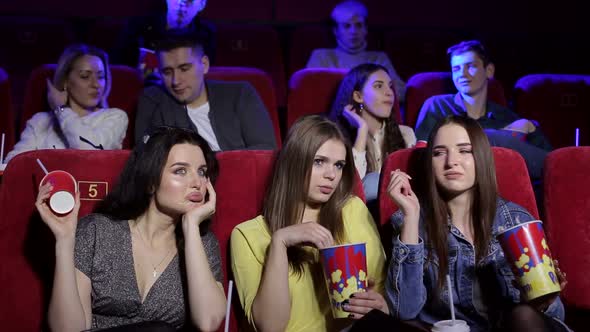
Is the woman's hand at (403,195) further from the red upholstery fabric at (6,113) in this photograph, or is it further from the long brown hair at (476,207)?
the red upholstery fabric at (6,113)

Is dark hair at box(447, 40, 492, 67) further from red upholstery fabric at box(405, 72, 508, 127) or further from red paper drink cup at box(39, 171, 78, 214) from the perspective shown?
red paper drink cup at box(39, 171, 78, 214)

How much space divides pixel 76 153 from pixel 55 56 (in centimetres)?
133

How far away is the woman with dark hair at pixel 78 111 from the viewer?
1.98 metres

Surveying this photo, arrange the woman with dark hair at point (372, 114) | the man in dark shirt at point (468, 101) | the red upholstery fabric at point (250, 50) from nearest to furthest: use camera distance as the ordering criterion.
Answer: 1. the woman with dark hair at point (372, 114)
2. the man in dark shirt at point (468, 101)
3. the red upholstery fabric at point (250, 50)

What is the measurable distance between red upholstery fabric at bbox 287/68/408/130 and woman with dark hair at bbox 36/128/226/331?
3.33ft

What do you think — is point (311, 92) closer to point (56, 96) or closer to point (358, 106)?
point (358, 106)

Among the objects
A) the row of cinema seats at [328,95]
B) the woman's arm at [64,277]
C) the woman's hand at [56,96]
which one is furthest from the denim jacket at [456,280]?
the woman's hand at [56,96]

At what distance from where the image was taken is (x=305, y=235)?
131 cm

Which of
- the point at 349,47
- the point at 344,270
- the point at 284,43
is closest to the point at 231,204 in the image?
the point at 344,270

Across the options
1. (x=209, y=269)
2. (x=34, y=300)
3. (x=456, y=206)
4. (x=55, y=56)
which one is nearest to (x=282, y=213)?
(x=209, y=269)

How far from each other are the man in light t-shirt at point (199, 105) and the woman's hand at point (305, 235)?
2.30ft

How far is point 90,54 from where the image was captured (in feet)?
6.82

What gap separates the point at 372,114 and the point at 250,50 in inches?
31.2

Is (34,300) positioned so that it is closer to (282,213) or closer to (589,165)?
(282,213)
